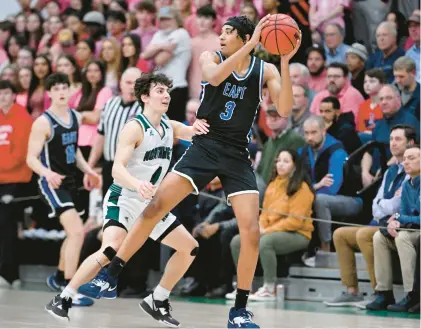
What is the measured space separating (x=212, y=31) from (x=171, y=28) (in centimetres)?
49

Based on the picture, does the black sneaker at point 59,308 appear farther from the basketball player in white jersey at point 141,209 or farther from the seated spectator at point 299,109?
the seated spectator at point 299,109

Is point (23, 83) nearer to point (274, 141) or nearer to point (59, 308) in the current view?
point (274, 141)

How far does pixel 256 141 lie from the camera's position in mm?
11203

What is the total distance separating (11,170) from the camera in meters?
11.6

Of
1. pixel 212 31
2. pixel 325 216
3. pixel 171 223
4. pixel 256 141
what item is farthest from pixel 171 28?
pixel 171 223

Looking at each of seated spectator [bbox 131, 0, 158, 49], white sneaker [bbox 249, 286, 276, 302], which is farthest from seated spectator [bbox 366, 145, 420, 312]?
seated spectator [bbox 131, 0, 158, 49]

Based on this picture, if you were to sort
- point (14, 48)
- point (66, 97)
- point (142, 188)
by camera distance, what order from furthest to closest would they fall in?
point (14, 48)
point (66, 97)
point (142, 188)

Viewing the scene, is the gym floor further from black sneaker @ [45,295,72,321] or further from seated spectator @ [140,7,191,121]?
seated spectator @ [140,7,191,121]

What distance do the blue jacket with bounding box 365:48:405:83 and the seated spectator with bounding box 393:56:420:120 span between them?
26.5 inches

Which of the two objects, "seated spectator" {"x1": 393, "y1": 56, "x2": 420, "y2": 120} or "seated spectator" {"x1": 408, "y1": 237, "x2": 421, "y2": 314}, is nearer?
"seated spectator" {"x1": 408, "y1": 237, "x2": 421, "y2": 314}

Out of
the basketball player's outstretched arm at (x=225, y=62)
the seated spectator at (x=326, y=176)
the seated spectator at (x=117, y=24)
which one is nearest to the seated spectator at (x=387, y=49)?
the seated spectator at (x=326, y=176)

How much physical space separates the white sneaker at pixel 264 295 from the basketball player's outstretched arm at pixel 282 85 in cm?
321

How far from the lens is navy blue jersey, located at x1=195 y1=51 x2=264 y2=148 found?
23.1 ft

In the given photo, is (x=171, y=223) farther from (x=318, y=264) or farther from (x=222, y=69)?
(x=318, y=264)
